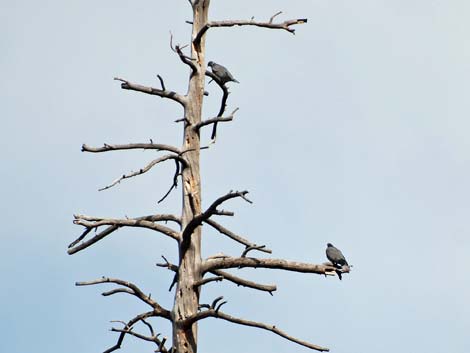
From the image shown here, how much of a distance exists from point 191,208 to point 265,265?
1336 millimetres

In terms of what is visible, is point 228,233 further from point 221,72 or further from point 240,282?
point 221,72

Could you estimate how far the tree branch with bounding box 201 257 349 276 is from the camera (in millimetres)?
14516

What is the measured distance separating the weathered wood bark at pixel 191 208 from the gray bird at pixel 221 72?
151cm

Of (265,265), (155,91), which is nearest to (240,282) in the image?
(265,265)

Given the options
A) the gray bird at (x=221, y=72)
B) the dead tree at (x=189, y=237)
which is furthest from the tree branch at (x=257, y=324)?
the gray bird at (x=221, y=72)

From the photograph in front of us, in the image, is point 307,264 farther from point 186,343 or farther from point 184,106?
point 184,106

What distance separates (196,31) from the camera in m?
16.4

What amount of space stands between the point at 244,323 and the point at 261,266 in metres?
1.01

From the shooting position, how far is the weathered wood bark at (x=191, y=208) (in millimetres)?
14727

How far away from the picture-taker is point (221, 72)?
717 inches

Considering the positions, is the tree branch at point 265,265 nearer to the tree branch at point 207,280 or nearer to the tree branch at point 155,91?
the tree branch at point 207,280

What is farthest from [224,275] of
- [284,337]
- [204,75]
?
[204,75]

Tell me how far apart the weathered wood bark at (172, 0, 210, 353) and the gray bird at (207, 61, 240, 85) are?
151 centimetres

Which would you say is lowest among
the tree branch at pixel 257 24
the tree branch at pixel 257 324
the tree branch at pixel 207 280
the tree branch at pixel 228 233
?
the tree branch at pixel 257 324
